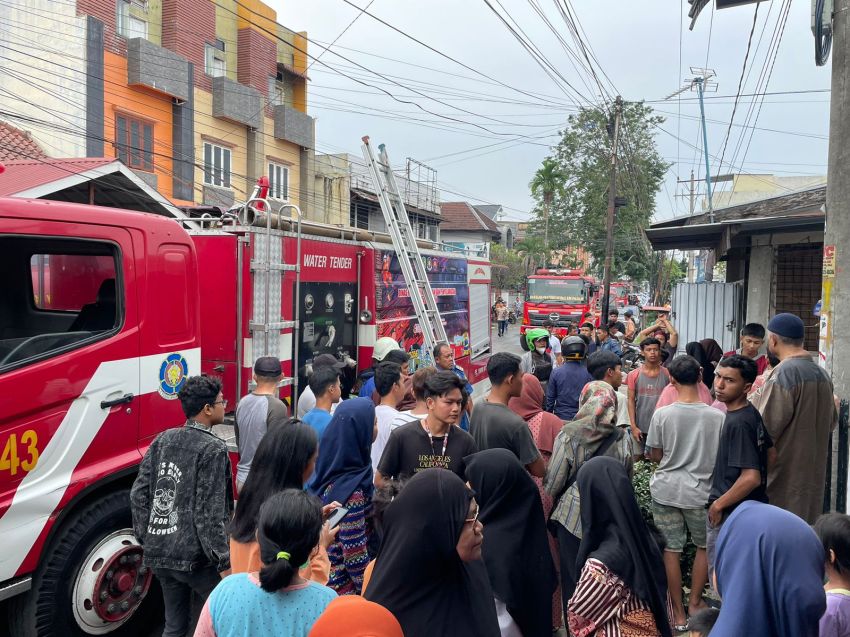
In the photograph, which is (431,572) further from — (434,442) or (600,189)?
(600,189)

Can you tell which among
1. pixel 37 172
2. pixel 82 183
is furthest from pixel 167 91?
pixel 37 172

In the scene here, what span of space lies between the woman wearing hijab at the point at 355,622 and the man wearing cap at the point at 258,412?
3012mm

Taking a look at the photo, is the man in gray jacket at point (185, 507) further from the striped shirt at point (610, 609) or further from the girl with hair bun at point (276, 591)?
the striped shirt at point (610, 609)

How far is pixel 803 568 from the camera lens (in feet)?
6.88

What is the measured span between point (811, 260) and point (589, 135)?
1084 inches

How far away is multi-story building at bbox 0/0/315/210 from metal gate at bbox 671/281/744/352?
8.78 m

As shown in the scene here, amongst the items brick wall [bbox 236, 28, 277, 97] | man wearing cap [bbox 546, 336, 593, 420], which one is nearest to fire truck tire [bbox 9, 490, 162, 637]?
man wearing cap [bbox 546, 336, 593, 420]

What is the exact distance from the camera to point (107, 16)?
690 inches

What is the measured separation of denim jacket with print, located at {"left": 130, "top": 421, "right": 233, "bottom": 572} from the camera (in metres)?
3.26

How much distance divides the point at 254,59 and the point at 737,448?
895 inches

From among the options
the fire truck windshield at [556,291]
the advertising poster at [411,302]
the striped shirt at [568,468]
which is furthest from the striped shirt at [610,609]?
the fire truck windshield at [556,291]

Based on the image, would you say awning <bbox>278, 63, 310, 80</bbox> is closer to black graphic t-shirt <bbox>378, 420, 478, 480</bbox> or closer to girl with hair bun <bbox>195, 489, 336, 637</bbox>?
black graphic t-shirt <bbox>378, 420, 478, 480</bbox>

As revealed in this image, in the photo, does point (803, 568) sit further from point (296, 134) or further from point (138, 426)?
point (296, 134)

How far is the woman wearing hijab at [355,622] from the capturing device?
1.64 meters
